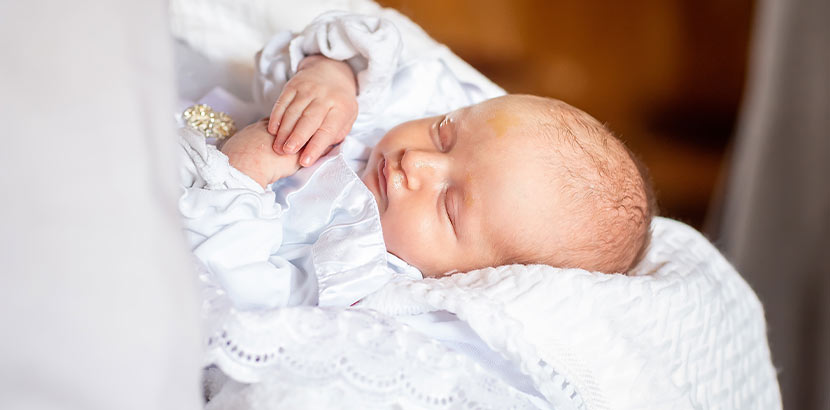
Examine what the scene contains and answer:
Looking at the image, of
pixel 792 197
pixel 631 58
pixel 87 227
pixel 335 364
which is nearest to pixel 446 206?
pixel 335 364

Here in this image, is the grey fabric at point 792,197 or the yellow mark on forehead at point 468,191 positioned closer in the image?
the yellow mark on forehead at point 468,191

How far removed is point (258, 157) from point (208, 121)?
101 mm

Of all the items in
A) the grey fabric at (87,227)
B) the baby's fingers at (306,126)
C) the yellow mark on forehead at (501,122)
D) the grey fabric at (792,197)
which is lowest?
the grey fabric at (792,197)

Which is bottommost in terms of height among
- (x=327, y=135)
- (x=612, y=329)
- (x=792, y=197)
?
(x=792, y=197)

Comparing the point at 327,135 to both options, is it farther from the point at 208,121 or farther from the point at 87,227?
the point at 87,227

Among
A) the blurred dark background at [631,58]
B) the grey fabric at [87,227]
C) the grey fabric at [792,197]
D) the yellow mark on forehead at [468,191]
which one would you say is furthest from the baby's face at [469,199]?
the blurred dark background at [631,58]

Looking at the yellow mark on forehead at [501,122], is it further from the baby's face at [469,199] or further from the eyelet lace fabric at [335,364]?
the eyelet lace fabric at [335,364]

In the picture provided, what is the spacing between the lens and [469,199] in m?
0.72

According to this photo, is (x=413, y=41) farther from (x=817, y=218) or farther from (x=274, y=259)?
(x=817, y=218)

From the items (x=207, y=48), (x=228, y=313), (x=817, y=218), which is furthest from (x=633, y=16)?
(x=228, y=313)

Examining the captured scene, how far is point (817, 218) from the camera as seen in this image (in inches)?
54.5

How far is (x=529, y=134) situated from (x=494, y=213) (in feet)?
0.31

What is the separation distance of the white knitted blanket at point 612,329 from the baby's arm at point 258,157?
0.59 ft

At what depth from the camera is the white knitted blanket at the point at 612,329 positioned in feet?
1.98
